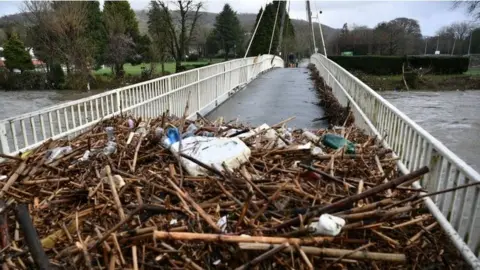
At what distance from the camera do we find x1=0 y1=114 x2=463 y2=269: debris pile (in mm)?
2502

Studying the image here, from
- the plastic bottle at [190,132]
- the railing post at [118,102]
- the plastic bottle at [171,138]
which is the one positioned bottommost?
the plastic bottle at [190,132]

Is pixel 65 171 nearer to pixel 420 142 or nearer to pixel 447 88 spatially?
pixel 420 142

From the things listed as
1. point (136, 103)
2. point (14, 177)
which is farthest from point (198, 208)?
point (136, 103)

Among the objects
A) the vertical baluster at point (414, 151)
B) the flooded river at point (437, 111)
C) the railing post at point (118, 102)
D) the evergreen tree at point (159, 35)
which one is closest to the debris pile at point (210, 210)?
the vertical baluster at point (414, 151)

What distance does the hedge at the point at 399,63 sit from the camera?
38.3 m

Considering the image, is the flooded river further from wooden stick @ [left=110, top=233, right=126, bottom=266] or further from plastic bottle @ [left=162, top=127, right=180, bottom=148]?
wooden stick @ [left=110, top=233, right=126, bottom=266]

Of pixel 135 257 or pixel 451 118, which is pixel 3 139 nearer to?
pixel 135 257

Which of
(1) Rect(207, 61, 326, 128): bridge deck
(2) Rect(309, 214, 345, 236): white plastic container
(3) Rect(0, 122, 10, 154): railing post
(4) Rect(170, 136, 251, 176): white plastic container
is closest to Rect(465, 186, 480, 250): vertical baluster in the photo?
(2) Rect(309, 214, 345, 236): white plastic container

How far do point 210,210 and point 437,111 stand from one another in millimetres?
18984

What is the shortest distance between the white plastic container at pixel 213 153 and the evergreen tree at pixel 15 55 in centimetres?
3928

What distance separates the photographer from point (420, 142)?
351cm

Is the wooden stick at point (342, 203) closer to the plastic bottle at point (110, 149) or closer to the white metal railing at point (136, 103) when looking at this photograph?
the plastic bottle at point (110, 149)

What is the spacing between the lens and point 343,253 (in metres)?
2.50

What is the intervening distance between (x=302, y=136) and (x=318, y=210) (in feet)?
8.47
